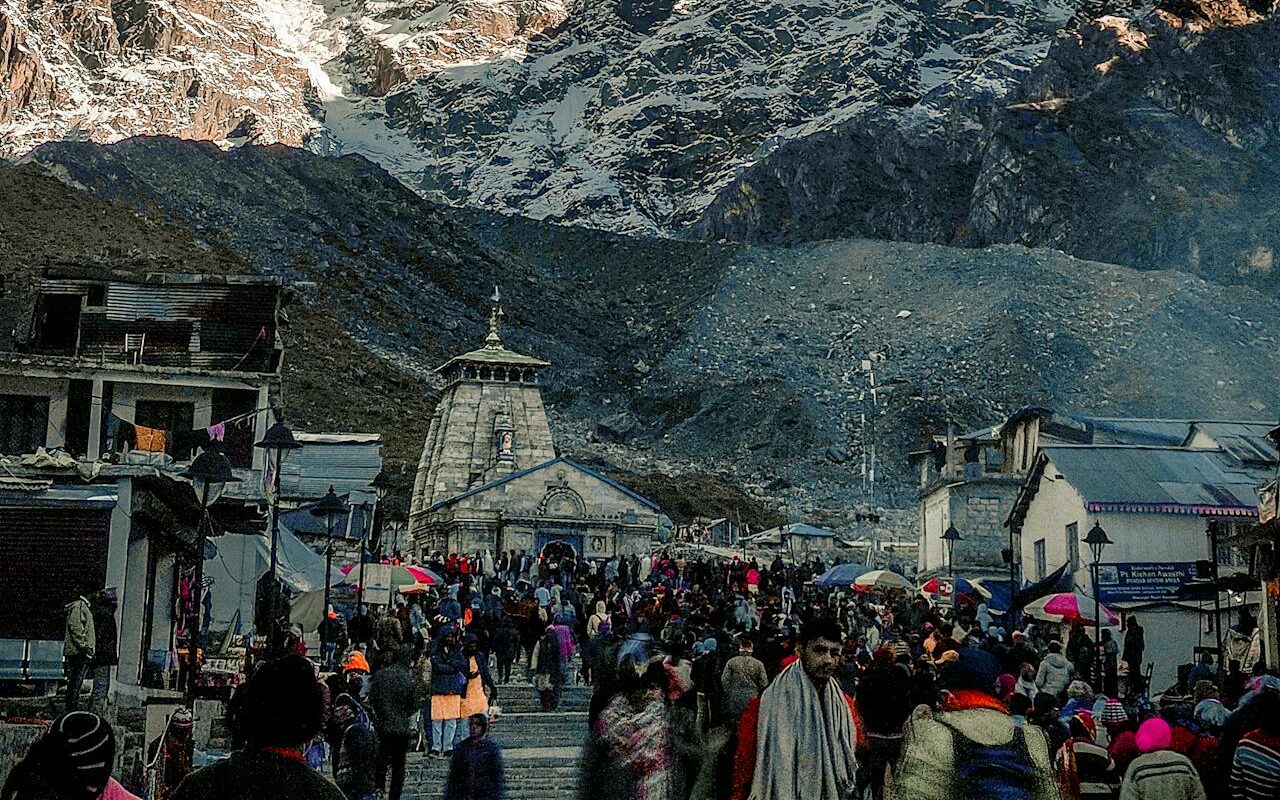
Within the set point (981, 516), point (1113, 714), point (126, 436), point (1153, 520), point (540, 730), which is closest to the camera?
point (1113, 714)

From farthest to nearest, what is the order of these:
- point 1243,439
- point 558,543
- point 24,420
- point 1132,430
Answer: point 558,543, point 1132,430, point 1243,439, point 24,420

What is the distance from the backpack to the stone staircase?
6.76 m

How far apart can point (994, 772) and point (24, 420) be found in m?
25.8

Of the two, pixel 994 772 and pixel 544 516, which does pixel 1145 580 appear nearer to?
pixel 994 772

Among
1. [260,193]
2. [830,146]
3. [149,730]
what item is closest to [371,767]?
[149,730]

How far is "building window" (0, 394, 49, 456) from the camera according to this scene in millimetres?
28516

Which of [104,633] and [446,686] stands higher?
[104,633]

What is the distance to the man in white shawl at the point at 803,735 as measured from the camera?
752cm

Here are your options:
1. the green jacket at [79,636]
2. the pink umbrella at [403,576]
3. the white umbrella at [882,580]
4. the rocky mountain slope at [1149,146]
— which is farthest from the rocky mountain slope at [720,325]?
the green jacket at [79,636]

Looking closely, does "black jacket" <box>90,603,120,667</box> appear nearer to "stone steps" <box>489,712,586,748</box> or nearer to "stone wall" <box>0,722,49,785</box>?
"stone wall" <box>0,722,49,785</box>

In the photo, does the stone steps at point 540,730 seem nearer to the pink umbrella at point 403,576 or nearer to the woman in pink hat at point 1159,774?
the pink umbrella at point 403,576

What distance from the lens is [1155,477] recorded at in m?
31.1

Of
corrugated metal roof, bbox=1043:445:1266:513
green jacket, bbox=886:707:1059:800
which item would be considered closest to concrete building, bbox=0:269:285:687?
green jacket, bbox=886:707:1059:800

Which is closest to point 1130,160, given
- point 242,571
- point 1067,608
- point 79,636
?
point 1067,608
